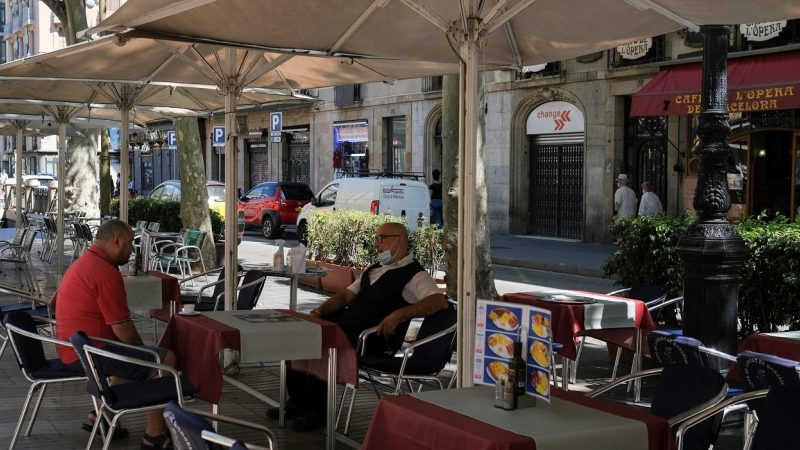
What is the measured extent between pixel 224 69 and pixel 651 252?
4319 mm

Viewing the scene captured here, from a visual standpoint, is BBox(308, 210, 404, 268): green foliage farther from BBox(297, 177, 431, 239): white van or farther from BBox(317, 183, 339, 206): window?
BBox(317, 183, 339, 206): window

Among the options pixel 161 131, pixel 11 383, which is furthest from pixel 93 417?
pixel 161 131

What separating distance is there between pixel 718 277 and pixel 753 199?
50.7 feet

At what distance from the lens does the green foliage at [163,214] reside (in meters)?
20.8

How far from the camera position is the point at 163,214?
846 inches

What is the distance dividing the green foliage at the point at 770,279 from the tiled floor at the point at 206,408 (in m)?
1.39

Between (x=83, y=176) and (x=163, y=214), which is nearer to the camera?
(x=163, y=214)

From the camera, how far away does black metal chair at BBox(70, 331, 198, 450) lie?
5488mm

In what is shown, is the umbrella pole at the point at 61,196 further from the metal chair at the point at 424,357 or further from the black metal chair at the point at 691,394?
the black metal chair at the point at 691,394

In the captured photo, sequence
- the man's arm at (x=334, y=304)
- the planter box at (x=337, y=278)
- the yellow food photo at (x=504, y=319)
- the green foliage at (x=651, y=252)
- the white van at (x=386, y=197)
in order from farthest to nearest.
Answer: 1. the white van at (x=386, y=197)
2. the planter box at (x=337, y=278)
3. the green foliage at (x=651, y=252)
4. the man's arm at (x=334, y=304)
5. the yellow food photo at (x=504, y=319)

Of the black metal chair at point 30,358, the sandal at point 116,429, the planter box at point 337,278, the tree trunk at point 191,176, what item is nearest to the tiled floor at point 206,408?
the sandal at point 116,429

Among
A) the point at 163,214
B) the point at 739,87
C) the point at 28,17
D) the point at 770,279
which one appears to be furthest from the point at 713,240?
the point at 28,17

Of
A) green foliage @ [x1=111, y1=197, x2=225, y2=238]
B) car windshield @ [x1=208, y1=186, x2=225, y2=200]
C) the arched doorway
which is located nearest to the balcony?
car windshield @ [x1=208, y1=186, x2=225, y2=200]

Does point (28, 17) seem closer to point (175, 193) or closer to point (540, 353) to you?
point (175, 193)
